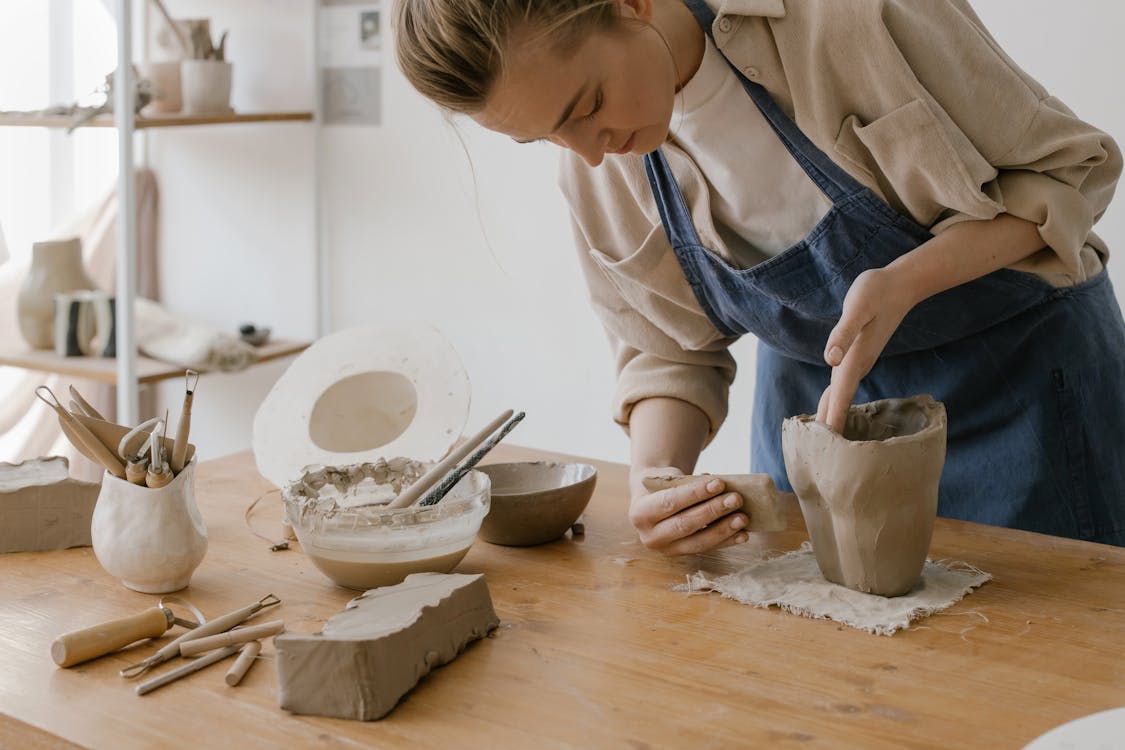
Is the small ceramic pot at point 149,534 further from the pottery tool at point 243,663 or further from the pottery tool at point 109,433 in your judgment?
the pottery tool at point 243,663

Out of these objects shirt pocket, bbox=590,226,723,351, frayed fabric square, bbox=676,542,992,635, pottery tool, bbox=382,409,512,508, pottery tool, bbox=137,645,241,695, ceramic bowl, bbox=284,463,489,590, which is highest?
shirt pocket, bbox=590,226,723,351

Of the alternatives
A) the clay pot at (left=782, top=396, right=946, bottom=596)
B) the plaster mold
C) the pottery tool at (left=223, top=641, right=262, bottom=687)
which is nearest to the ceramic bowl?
the pottery tool at (left=223, top=641, right=262, bottom=687)

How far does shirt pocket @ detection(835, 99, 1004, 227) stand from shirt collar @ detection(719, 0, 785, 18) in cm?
14

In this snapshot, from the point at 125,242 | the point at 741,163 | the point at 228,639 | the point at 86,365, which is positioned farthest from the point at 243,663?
the point at 86,365

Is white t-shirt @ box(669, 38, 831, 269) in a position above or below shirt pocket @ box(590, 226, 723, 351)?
above

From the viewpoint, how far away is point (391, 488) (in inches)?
54.8

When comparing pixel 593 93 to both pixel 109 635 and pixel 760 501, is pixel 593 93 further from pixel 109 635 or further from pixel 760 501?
pixel 109 635

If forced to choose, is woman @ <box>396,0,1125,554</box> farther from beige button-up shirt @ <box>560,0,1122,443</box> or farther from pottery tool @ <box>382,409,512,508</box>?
pottery tool @ <box>382,409,512,508</box>

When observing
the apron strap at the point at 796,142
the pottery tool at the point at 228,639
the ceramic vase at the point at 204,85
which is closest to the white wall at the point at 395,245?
the ceramic vase at the point at 204,85

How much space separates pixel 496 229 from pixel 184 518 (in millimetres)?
1860

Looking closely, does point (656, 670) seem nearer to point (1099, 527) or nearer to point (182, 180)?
point (1099, 527)

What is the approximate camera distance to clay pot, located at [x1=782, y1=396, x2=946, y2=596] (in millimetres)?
1138

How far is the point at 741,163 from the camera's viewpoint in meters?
1.38

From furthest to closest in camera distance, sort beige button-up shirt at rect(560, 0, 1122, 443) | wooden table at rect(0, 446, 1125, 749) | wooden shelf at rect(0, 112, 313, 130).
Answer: wooden shelf at rect(0, 112, 313, 130) → beige button-up shirt at rect(560, 0, 1122, 443) → wooden table at rect(0, 446, 1125, 749)
